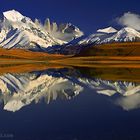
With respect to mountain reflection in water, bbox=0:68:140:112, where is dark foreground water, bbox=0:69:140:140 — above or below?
below

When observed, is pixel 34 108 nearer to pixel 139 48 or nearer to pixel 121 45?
pixel 139 48

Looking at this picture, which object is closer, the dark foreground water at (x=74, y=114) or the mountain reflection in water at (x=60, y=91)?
the dark foreground water at (x=74, y=114)

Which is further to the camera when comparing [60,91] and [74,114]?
[60,91]

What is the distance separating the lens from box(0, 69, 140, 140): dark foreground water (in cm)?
2462

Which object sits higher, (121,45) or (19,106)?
(121,45)

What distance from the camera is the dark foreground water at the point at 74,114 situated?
969 inches

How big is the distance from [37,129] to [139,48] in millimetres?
119695

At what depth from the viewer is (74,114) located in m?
31.1

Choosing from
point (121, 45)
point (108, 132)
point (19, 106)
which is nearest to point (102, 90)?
point (19, 106)

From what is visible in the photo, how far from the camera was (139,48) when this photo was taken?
468 ft

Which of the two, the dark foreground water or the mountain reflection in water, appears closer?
the dark foreground water

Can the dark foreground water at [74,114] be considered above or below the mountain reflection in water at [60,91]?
below

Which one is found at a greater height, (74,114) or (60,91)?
(60,91)

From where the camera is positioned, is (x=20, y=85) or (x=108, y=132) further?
(x=20, y=85)
